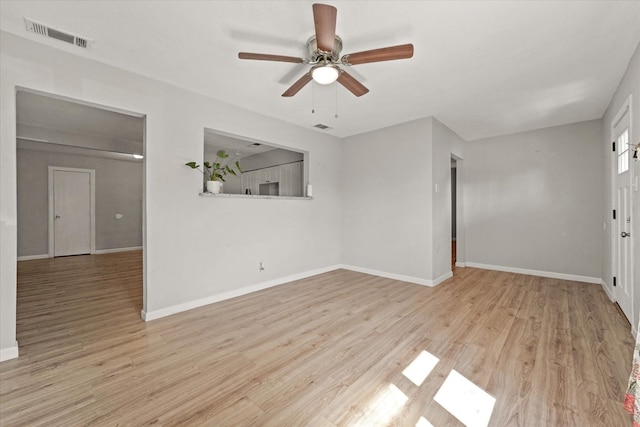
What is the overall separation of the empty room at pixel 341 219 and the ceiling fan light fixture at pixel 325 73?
1 centimetres

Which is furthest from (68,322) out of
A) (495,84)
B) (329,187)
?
(495,84)

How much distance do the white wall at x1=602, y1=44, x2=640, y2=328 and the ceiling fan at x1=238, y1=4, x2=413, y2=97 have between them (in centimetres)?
236

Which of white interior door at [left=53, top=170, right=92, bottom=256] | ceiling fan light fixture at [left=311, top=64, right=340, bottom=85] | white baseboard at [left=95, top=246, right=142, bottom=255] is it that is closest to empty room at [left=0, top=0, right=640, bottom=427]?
ceiling fan light fixture at [left=311, top=64, right=340, bottom=85]

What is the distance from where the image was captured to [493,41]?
2.30 meters

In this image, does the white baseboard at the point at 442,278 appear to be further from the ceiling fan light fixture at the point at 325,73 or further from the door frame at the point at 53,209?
the door frame at the point at 53,209

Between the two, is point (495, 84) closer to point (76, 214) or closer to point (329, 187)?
point (329, 187)

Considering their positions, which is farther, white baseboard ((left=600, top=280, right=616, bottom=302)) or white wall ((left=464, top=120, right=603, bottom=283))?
white wall ((left=464, top=120, right=603, bottom=283))

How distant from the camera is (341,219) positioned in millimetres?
5473

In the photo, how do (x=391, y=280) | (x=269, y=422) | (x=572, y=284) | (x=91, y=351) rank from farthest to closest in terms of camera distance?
1. (x=391, y=280)
2. (x=572, y=284)
3. (x=91, y=351)
4. (x=269, y=422)

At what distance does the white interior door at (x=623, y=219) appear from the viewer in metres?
2.77

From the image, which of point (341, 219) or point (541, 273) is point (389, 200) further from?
point (541, 273)

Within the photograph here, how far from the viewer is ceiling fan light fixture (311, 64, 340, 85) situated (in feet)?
7.11

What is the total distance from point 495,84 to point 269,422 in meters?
3.93

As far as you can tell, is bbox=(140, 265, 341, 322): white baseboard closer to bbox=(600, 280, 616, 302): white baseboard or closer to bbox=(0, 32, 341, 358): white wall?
bbox=(0, 32, 341, 358): white wall
